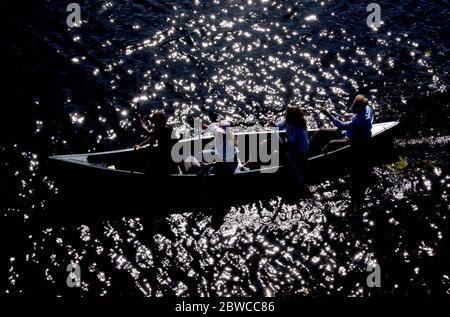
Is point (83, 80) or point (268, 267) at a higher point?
point (83, 80)

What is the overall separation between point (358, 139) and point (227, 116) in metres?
A: 5.29

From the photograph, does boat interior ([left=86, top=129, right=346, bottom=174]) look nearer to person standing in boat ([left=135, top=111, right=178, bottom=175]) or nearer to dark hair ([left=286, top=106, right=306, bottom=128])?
person standing in boat ([left=135, top=111, right=178, bottom=175])

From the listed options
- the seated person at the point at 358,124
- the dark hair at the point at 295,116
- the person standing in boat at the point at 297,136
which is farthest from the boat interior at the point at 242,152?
the dark hair at the point at 295,116

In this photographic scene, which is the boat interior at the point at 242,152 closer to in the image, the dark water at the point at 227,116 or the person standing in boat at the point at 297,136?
the person standing in boat at the point at 297,136

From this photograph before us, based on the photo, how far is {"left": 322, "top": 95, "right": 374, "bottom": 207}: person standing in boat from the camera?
49.1 feet

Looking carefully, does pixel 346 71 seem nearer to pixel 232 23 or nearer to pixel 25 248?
pixel 232 23

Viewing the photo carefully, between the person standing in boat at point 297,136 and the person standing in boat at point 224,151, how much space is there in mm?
2033

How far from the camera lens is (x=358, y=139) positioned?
50.3 feet

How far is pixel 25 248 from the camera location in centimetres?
1264

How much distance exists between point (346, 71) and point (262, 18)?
17.7 feet

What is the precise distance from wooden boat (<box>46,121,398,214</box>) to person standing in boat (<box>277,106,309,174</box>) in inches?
13.7

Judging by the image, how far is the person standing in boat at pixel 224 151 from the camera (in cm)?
1390
